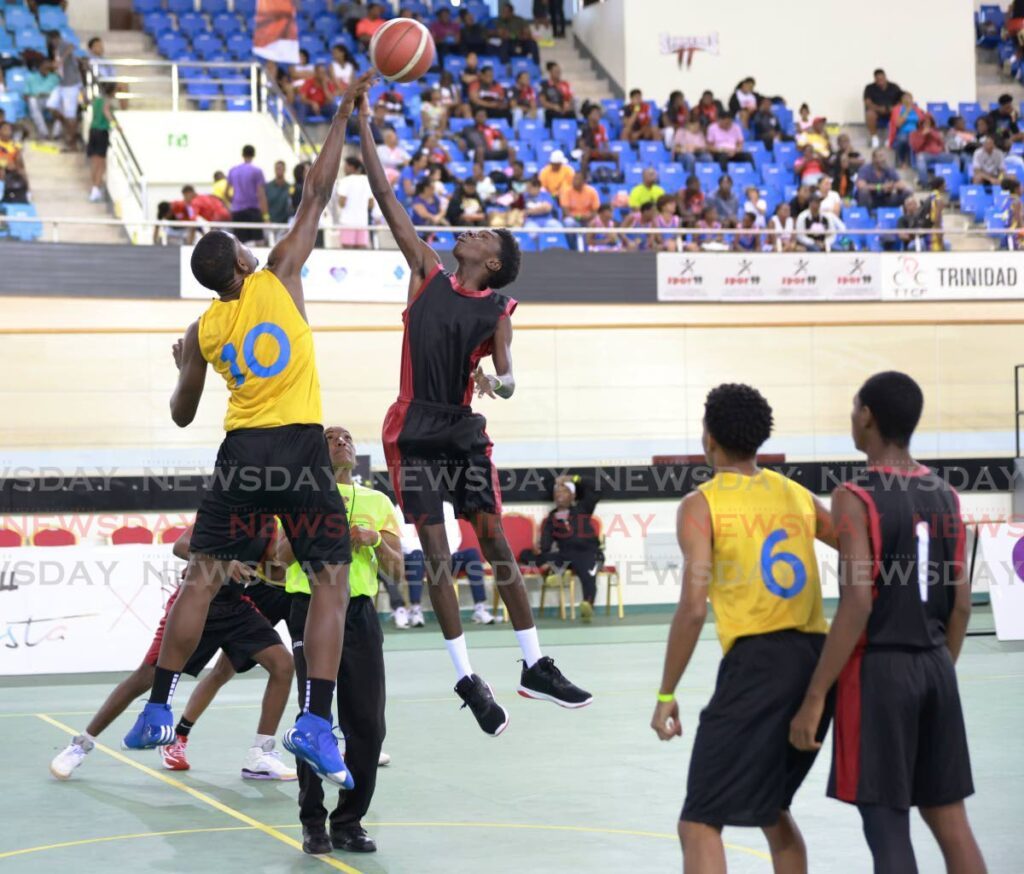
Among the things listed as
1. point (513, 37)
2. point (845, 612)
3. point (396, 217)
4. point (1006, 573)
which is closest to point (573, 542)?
point (1006, 573)

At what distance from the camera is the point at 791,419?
65.9ft

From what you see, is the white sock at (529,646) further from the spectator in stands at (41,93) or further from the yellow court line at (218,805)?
the spectator in stands at (41,93)

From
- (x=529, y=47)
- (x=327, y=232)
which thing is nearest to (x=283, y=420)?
(x=327, y=232)

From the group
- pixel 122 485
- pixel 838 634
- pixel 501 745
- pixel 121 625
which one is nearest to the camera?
pixel 838 634

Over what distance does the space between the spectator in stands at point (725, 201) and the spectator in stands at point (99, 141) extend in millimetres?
8053

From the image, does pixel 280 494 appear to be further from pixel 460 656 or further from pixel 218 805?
pixel 218 805

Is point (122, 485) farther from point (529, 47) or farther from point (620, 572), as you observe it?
point (529, 47)

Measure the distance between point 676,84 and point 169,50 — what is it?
844cm

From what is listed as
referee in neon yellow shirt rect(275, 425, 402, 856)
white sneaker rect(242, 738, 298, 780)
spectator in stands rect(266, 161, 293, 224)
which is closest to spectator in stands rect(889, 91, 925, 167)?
spectator in stands rect(266, 161, 293, 224)

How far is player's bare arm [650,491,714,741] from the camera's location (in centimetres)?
495

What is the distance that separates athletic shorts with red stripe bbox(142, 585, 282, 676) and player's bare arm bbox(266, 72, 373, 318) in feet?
12.2

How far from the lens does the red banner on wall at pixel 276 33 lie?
2147 cm

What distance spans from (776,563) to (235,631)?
17.3 ft

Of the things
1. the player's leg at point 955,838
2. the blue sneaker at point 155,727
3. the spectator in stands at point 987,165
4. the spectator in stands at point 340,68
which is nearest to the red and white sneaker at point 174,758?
the blue sneaker at point 155,727
